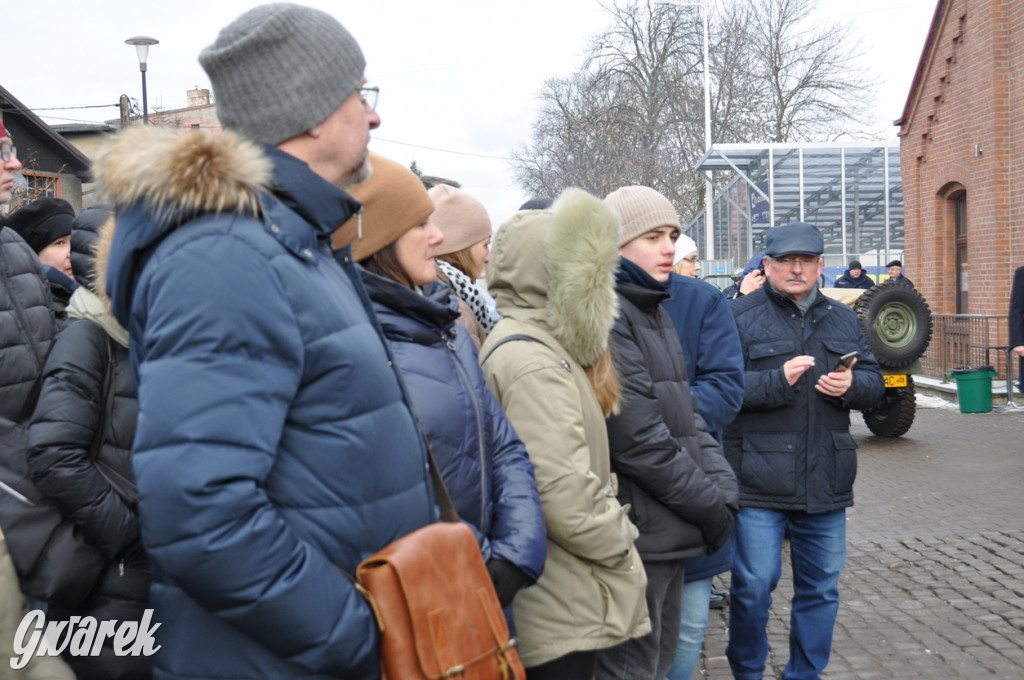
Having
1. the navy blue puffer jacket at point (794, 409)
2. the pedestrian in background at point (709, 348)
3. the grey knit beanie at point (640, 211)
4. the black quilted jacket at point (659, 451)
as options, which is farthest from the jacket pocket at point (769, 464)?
the grey knit beanie at point (640, 211)

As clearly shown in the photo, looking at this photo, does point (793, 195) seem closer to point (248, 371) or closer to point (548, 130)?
point (548, 130)

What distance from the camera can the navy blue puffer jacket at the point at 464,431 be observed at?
7.45ft

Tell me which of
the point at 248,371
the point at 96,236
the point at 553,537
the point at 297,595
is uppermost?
the point at 96,236

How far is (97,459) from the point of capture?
279 cm

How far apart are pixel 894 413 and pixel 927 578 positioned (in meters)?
5.92

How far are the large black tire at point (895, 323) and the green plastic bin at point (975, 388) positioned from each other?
2.15 m

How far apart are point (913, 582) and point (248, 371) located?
5524mm

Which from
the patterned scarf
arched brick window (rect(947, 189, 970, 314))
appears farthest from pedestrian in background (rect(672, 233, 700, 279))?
arched brick window (rect(947, 189, 970, 314))

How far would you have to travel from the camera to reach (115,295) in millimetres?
1768

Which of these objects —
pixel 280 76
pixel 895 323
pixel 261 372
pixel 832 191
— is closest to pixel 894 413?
pixel 895 323

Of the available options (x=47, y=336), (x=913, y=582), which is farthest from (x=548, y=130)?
(x=47, y=336)

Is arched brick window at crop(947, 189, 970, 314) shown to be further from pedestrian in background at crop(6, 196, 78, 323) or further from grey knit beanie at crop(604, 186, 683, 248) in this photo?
pedestrian in background at crop(6, 196, 78, 323)

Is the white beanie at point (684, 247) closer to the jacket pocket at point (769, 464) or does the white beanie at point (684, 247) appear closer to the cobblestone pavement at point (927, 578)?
the cobblestone pavement at point (927, 578)

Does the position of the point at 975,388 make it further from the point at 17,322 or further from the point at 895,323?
the point at 17,322
